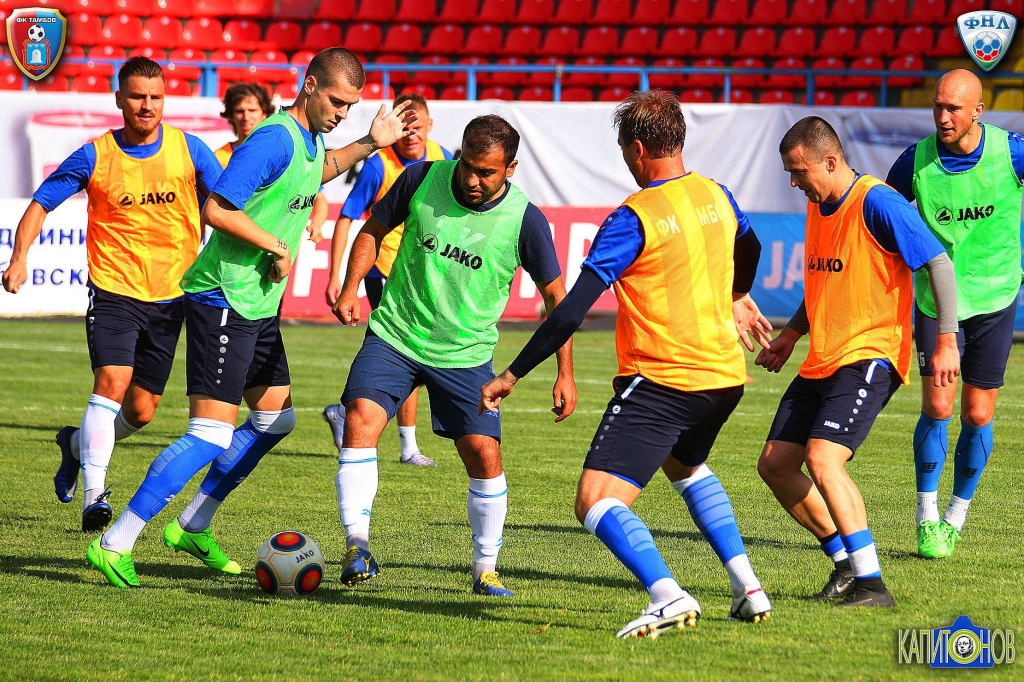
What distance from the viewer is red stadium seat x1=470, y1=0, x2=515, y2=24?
83.4 feet

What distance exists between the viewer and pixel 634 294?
15.0 feet

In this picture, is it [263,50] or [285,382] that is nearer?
[285,382]

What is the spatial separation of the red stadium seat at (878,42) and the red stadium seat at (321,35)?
1006cm

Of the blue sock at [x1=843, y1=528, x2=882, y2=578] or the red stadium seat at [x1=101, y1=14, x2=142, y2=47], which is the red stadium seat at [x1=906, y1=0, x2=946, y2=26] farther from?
the blue sock at [x1=843, y1=528, x2=882, y2=578]

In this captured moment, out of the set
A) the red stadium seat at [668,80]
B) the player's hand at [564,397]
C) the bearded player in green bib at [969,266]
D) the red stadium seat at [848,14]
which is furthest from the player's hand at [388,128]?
the red stadium seat at [848,14]

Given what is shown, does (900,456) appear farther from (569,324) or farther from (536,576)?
(569,324)

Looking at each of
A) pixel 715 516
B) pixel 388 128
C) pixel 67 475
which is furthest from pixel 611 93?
pixel 715 516

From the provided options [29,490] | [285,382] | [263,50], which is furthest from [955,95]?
[263,50]

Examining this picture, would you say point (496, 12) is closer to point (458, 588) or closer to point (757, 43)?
point (757, 43)

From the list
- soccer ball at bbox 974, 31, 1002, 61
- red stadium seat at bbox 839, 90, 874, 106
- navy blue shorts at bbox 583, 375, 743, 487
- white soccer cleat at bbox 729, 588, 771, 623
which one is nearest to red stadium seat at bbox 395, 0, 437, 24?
red stadium seat at bbox 839, 90, 874, 106

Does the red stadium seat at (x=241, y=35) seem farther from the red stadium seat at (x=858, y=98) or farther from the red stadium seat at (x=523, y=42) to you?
the red stadium seat at (x=858, y=98)

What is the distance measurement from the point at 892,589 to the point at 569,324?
78.4 inches

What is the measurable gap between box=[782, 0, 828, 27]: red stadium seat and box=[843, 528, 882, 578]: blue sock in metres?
20.8

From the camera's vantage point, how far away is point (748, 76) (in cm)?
2377
